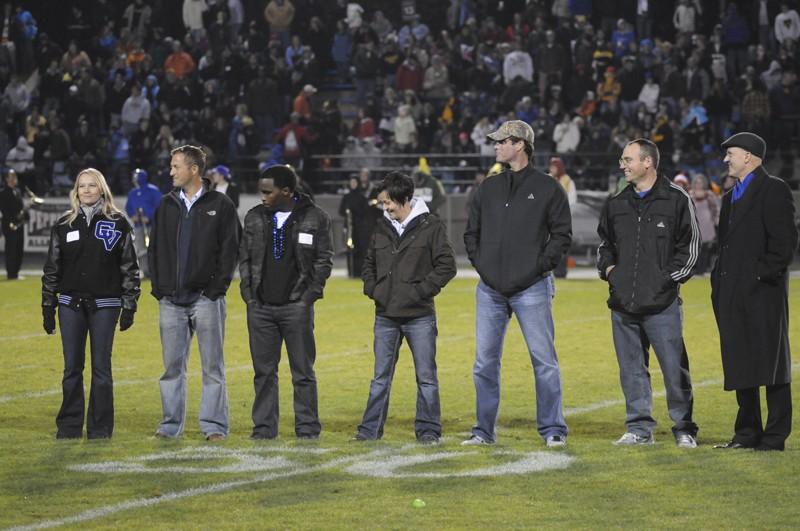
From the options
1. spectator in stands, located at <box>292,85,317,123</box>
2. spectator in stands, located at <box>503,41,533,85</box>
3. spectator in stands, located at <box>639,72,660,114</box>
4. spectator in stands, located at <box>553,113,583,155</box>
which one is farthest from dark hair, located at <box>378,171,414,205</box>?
spectator in stands, located at <box>292,85,317,123</box>

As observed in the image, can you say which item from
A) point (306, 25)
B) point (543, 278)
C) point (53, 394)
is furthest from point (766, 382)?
point (306, 25)

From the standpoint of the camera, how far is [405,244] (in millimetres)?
8820

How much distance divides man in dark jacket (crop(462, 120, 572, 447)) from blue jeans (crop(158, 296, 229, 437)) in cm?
158

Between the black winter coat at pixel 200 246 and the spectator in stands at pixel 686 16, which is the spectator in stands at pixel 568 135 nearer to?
the spectator in stands at pixel 686 16

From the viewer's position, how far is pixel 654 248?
330 inches

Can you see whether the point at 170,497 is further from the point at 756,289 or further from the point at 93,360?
the point at 756,289

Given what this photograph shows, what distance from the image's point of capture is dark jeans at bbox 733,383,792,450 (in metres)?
8.20

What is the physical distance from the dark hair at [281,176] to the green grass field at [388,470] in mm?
1535

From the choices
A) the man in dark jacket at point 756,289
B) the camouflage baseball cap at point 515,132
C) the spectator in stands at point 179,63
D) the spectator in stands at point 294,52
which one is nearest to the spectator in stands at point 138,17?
the spectator in stands at point 179,63

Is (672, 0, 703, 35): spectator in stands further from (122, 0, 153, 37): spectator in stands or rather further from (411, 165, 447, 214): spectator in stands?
(122, 0, 153, 37): spectator in stands

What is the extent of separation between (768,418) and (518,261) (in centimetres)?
166

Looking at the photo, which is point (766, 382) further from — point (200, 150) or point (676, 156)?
point (676, 156)

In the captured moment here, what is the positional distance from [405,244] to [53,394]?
12.1 feet

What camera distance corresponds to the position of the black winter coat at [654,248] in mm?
8344
